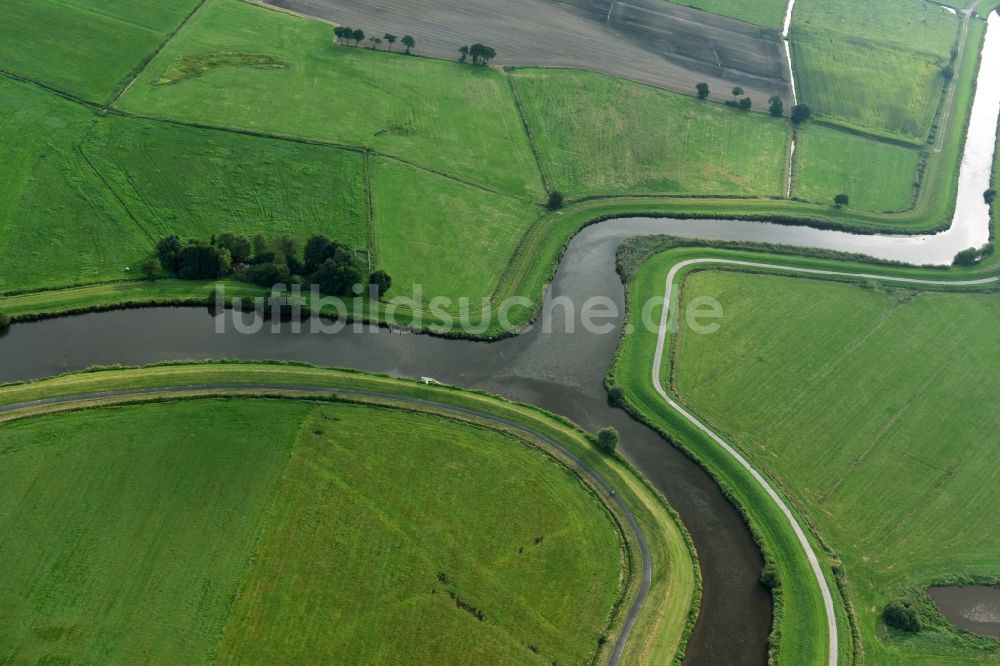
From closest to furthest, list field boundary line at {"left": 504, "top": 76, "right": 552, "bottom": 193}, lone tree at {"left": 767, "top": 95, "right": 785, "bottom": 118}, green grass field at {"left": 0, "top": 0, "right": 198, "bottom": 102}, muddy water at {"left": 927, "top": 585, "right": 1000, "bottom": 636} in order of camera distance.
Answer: muddy water at {"left": 927, "top": 585, "right": 1000, "bottom": 636} → field boundary line at {"left": 504, "top": 76, "right": 552, "bottom": 193} → green grass field at {"left": 0, "top": 0, "right": 198, "bottom": 102} → lone tree at {"left": 767, "top": 95, "right": 785, "bottom": 118}

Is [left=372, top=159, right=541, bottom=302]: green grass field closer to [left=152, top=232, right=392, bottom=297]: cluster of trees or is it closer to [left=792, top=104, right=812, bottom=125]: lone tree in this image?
[left=152, top=232, right=392, bottom=297]: cluster of trees

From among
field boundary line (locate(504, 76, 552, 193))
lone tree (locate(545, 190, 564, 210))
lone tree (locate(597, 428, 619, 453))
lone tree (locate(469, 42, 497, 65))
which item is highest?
lone tree (locate(469, 42, 497, 65))

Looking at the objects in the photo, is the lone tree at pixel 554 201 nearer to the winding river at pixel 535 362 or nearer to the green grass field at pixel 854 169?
the winding river at pixel 535 362

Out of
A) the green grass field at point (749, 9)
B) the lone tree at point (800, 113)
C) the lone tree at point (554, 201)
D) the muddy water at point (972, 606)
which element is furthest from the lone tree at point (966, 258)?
the green grass field at point (749, 9)

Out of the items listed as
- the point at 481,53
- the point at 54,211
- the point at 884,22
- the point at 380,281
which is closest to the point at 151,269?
the point at 54,211

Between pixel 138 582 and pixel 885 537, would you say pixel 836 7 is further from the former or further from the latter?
pixel 138 582

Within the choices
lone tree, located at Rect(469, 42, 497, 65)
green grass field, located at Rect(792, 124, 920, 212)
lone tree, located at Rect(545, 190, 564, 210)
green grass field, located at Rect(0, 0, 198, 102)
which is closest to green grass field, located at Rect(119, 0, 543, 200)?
lone tree, located at Rect(545, 190, 564, 210)

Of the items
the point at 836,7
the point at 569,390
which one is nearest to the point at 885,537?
the point at 569,390
